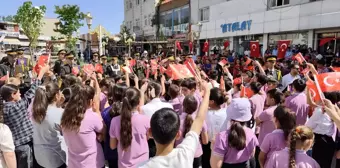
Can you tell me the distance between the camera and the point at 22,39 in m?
43.5

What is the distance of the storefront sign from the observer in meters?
16.4

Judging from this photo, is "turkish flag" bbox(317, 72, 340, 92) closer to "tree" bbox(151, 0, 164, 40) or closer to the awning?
"tree" bbox(151, 0, 164, 40)

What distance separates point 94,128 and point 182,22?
2375 centimetres

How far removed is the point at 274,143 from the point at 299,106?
4.76ft

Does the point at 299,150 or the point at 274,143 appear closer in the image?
the point at 299,150

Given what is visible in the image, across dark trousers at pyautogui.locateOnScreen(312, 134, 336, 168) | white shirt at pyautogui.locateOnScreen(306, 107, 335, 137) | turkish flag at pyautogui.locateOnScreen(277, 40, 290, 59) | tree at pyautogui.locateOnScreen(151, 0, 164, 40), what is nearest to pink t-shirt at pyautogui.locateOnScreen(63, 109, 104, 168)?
white shirt at pyautogui.locateOnScreen(306, 107, 335, 137)

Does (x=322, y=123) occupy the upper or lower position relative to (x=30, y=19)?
lower

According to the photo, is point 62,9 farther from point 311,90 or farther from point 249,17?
point 311,90

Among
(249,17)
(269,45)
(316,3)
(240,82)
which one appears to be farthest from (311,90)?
(249,17)

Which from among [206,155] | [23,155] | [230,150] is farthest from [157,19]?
[230,150]

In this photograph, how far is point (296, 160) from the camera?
2174 mm

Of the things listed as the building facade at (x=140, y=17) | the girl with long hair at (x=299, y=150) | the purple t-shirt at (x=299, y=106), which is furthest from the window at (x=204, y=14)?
the girl with long hair at (x=299, y=150)

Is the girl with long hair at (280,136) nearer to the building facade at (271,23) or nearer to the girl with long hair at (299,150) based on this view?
the girl with long hair at (299,150)

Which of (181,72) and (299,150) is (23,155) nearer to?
(181,72)
